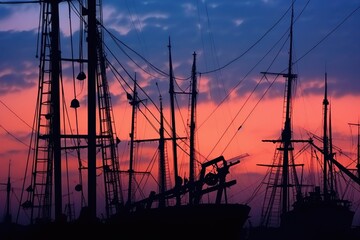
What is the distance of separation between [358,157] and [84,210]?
145ft

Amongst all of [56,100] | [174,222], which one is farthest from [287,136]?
[174,222]

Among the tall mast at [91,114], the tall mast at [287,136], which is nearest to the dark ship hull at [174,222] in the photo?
the tall mast at [91,114]

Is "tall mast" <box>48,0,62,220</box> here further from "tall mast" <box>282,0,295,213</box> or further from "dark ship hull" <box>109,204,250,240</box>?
"tall mast" <box>282,0,295,213</box>

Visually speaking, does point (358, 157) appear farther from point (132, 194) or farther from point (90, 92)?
point (90, 92)

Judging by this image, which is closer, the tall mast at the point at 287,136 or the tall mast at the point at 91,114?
the tall mast at the point at 91,114

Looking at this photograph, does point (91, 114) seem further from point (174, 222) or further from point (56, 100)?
point (174, 222)

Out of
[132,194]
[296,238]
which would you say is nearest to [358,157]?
[296,238]

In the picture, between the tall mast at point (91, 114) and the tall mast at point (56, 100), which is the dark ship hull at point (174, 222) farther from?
the tall mast at point (56, 100)

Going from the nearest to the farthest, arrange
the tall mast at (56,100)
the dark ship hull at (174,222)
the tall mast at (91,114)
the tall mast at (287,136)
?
the dark ship hull at (174,222) → the tall mast at (91,114) → the tall mast at (56,100) → the tall mast at (287,136)

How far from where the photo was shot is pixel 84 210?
1291 inches

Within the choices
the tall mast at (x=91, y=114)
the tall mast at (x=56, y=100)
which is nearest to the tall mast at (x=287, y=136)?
the tall mast at (x=56, y=100)

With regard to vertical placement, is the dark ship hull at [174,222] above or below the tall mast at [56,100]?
below

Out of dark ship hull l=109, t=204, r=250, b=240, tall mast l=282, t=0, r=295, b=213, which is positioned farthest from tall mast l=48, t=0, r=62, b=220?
tall mast l=282, t=0, r=295, b=213

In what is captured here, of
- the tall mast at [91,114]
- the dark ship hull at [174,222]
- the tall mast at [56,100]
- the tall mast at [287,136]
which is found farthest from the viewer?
the tall mast at [287,136]
